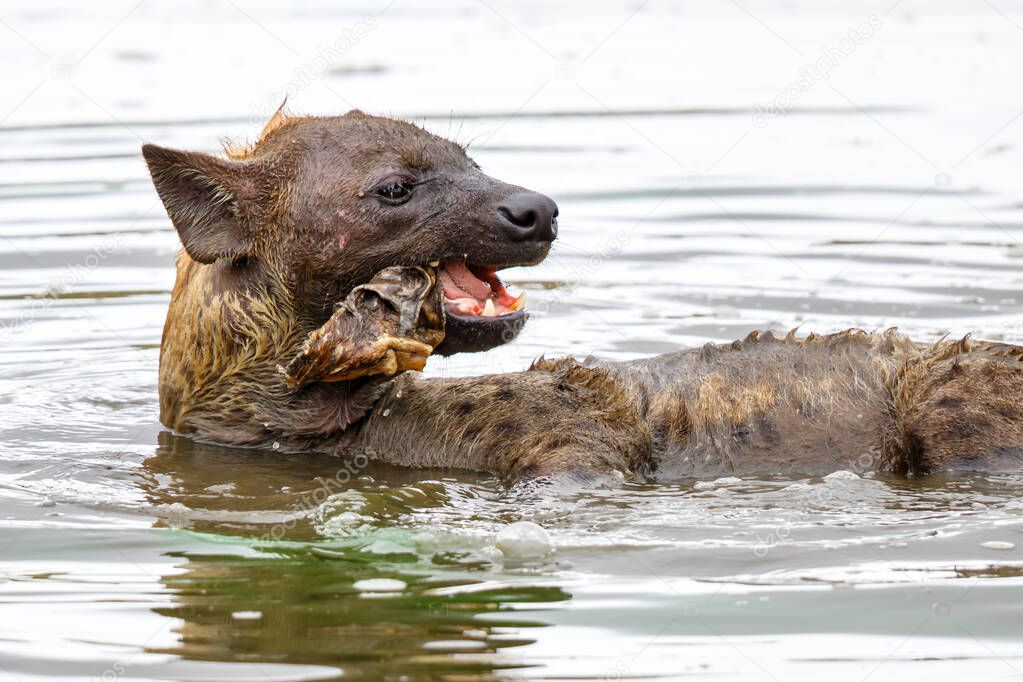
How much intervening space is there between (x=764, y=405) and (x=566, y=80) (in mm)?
13416

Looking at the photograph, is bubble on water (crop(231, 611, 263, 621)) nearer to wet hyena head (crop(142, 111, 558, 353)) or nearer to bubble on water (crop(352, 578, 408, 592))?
bubble on water (crop(352, 578, 408, 592))

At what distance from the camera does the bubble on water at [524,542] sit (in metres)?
6.02

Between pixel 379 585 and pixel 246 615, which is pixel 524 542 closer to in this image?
pixel 379 585

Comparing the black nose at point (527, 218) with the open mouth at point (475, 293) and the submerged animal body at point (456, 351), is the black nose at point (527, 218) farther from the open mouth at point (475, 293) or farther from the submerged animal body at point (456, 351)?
the open mouth at point (475, 293)

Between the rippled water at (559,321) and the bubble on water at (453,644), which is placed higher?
the rippled water at (559,321)

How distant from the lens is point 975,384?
22.3 ft

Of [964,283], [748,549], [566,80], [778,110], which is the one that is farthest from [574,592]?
[566,80]

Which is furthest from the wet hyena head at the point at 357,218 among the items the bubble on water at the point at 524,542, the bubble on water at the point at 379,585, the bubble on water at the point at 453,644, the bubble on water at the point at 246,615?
the bubble on water at the point at 453,644

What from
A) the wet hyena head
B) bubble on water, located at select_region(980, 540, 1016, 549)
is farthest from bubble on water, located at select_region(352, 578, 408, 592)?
bubble on water, located at select_region(980, 540, 1016, 549)

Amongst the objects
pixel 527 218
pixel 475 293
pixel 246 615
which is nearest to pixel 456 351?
pixel 475 293

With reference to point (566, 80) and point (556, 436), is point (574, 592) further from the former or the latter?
point (566, 80)

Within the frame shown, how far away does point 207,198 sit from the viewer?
7219mm

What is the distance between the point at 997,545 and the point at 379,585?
225cm

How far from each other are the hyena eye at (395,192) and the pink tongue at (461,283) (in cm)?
35
